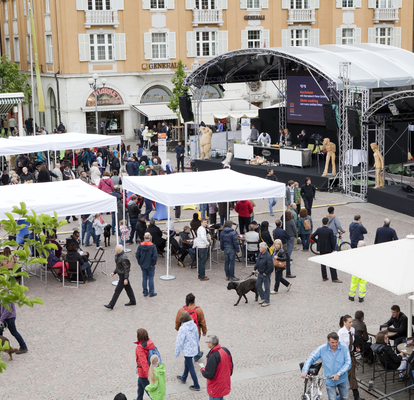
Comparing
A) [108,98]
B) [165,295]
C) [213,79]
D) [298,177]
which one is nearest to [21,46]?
[108,98]

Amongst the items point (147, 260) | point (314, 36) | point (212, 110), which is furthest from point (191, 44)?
point (147, 260)

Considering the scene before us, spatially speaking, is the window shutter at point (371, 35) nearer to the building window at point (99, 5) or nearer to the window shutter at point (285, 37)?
the window shutter at point (285, 37)

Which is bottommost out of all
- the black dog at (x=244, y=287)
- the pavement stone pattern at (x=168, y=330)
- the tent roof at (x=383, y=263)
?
the pavement stone pattern at (x=168, y=330)

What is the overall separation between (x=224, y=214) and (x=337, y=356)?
10.3 meters

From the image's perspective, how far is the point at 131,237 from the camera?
18.0m

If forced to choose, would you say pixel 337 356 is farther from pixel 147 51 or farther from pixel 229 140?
pixel 147 51

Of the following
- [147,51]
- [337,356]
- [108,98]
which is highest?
[147,51]

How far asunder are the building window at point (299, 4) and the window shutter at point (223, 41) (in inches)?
210

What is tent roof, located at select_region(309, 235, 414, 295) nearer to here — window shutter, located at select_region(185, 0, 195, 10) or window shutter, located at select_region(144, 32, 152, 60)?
window shutter, located at select_region(144, 32, 152, 60)

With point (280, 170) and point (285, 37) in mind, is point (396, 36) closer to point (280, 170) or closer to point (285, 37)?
point (285, 37)

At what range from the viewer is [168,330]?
38.6ft

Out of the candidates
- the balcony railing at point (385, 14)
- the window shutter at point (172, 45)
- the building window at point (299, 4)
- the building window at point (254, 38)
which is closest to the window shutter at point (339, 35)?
the building window at point (299, 4)

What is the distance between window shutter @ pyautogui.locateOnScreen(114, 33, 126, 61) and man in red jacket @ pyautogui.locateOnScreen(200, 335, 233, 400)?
35.9m

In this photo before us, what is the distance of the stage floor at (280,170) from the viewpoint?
25.7 m
